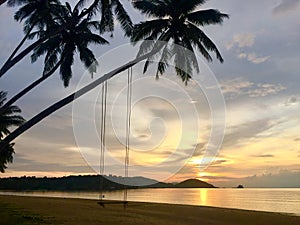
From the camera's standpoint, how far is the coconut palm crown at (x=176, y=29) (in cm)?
1684

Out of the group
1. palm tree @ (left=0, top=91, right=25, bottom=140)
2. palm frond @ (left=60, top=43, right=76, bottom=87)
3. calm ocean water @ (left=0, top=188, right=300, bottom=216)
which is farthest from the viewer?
calm ocean water @ (left=0, top=188, right=300, bottom=216)

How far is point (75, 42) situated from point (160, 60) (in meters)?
4.58

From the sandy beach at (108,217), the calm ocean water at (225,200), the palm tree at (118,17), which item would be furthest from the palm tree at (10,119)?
the calm ocean water at (225,200)

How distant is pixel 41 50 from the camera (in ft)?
66.1

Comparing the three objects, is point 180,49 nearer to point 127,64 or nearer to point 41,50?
point 127,64

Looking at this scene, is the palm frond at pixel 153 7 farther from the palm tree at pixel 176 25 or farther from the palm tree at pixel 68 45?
the palm tree at pixel 68 45

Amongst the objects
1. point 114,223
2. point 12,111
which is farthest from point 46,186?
point 114,223

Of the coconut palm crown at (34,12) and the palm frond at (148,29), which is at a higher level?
the coconut palm crown at (34,12)

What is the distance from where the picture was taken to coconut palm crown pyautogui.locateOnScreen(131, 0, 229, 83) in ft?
55.3

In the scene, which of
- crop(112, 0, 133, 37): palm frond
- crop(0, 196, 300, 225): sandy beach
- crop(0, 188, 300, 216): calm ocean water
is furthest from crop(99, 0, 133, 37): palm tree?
crop(0, 188, 300, 216): calm ocean water

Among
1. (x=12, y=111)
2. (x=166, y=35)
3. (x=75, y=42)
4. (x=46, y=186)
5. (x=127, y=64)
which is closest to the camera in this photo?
(x=127, y=64)

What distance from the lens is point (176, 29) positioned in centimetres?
1683

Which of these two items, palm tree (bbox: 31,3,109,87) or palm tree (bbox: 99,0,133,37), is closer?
palm tree (bbox: 99,0,133,37)

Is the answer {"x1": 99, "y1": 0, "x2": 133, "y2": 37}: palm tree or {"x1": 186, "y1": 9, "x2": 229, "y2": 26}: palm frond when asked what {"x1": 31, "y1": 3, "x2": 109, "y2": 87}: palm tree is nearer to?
{"x1": 99, "y1": 0, "x2": 133, "y2": 37}: palm tree
